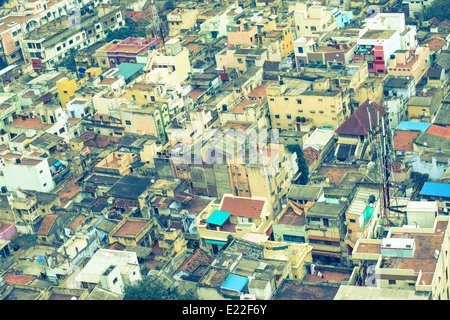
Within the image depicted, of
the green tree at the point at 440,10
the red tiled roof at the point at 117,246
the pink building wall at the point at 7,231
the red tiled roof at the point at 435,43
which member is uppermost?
the green tree at the point at 440,10

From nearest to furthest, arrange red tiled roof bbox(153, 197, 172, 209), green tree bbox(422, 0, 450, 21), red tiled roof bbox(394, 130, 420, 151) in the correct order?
red tiled roof bbox(153, 197, 172, 209) → red tiled roof bbox(394, 130, 420, 151) → green tree bbox(422, 0, 450, 21)

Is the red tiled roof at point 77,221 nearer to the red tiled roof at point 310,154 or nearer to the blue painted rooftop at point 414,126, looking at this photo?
the red tiled roof at point 310,154

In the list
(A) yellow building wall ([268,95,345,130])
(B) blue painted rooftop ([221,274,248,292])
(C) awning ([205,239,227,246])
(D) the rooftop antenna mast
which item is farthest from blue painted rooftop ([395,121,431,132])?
(D) the rooftop antenna mast

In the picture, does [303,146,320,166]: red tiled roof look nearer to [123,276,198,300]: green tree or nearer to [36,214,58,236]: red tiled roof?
[123,276,198,300]: green tree

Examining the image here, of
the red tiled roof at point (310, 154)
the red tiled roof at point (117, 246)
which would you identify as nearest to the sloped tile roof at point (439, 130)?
the red tiled roof at point (310, 154)

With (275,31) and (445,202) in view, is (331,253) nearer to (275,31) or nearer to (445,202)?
(445,202)

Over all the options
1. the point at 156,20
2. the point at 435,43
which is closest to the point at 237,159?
the point at 435,43
